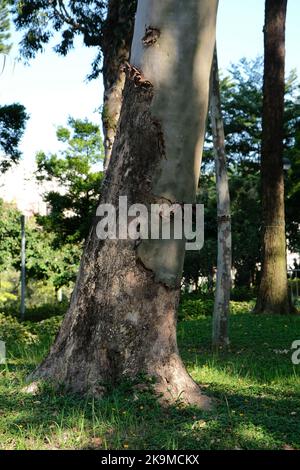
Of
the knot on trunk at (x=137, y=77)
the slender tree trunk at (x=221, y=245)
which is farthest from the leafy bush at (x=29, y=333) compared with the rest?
the knot on trunk at (x=137, y=77)

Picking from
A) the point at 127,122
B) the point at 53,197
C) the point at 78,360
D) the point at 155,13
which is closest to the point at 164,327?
the point at 78,360

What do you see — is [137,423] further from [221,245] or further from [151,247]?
[221,245]

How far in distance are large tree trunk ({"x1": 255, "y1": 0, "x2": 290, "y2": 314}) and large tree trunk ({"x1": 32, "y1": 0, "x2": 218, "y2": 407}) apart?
9.63 meters

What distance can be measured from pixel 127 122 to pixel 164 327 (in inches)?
57.4

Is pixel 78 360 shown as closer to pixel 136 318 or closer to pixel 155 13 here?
pixel 136 318

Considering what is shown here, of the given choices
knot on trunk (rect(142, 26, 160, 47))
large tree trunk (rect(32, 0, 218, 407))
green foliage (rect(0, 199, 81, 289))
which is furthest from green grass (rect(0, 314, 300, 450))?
green foliage (rect(0, 199, 81, 289))

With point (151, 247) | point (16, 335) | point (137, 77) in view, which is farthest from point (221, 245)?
point (137, 77)

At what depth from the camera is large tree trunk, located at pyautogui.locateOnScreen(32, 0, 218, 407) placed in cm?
413

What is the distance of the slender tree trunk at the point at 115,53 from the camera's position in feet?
35.5

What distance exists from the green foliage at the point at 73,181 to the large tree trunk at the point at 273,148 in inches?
367

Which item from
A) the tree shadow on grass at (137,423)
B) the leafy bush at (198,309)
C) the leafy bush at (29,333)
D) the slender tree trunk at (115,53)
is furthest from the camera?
the leafy bush at (198,309)

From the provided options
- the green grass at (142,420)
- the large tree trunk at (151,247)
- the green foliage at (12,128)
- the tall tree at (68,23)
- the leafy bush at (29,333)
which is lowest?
the leafy bush at (29,333)

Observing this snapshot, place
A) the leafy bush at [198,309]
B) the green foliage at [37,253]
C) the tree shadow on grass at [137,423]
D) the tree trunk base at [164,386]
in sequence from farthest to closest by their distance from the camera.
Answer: the green foliage at [37,253] < the leafy bush at [198,309] < the tree trunk base at [164,386] < the tree shadow on grass at [137,423]

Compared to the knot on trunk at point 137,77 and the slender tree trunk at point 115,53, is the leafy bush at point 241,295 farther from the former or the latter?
the knot on trunk at point 137,77
